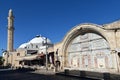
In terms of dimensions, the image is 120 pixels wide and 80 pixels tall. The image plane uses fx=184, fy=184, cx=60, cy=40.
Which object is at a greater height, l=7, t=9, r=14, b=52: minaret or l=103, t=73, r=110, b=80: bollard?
l=7, t=9, r=14, b=52: minaret

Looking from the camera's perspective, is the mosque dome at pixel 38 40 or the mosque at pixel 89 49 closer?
the mosque at pixel 89 49

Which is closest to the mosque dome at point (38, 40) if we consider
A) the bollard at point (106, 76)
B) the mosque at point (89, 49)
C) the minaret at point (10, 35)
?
the minaret at point (10, 35)

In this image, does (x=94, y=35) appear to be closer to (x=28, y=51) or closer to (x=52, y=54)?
(x=52, y=54)

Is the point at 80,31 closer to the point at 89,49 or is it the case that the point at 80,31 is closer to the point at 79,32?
the point at 79,32

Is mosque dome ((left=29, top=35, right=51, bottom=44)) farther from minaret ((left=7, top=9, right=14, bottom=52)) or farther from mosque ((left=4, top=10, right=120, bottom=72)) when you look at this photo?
mosque ((left=4, top=10, right=120, bottom=72))

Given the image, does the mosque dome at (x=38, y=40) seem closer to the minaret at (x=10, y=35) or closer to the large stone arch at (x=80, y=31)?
the minaret at (x=10, y=35)

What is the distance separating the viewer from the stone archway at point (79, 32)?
1245 inches

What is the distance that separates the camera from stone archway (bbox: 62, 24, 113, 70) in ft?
104

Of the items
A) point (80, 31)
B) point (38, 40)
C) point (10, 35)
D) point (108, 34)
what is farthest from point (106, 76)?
point (10, 35)

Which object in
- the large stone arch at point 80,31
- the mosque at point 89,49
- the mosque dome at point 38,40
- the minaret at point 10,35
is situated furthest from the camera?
the minaret at point 10,35

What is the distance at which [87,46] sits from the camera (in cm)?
3584

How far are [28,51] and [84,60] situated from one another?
35.3 metres

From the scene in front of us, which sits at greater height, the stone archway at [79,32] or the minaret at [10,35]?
the minaret at [10,35]

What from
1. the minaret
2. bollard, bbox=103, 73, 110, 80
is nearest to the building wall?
bollard, bbox=103, 73, 110, 80
